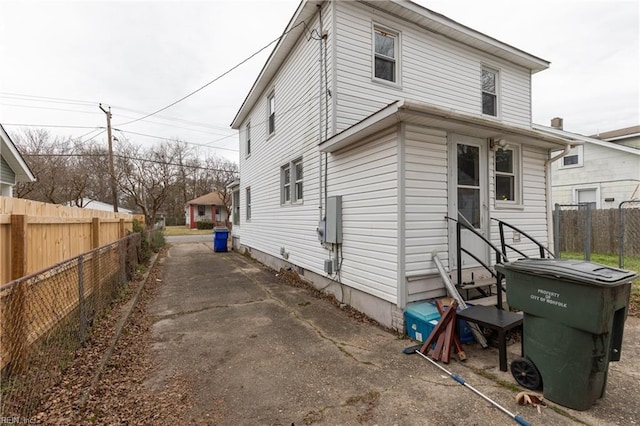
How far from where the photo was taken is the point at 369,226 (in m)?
5.05

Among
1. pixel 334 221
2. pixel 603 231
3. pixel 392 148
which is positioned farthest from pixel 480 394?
Answer: pixel 603 231

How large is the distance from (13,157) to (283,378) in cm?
1425

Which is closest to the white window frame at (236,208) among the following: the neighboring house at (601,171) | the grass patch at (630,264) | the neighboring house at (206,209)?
the grass patch at (630,264)

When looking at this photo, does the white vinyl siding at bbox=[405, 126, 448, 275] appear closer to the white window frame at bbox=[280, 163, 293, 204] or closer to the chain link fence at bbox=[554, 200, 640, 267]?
the white window frame at bbox=[280, 163, 293, 204]

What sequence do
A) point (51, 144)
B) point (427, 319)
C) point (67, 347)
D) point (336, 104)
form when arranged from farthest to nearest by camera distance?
point (51, 144) < point (336, 104) < point (427, 319) < point (67, 347)

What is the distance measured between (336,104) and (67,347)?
5.62 m

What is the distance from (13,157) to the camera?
36.3ft

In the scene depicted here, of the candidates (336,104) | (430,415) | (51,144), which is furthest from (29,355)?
(51,144)

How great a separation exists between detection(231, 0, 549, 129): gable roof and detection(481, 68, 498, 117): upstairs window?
1.65 ft

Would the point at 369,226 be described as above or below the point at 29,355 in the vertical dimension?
above

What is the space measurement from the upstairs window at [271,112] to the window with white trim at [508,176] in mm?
6491

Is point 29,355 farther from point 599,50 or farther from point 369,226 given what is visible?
point 599,50

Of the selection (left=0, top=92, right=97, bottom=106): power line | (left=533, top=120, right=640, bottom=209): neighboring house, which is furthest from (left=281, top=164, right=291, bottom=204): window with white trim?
→ (left=0, top=92, right=97, bottom=106): power line

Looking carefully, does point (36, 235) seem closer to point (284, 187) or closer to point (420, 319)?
point (420, 319)
